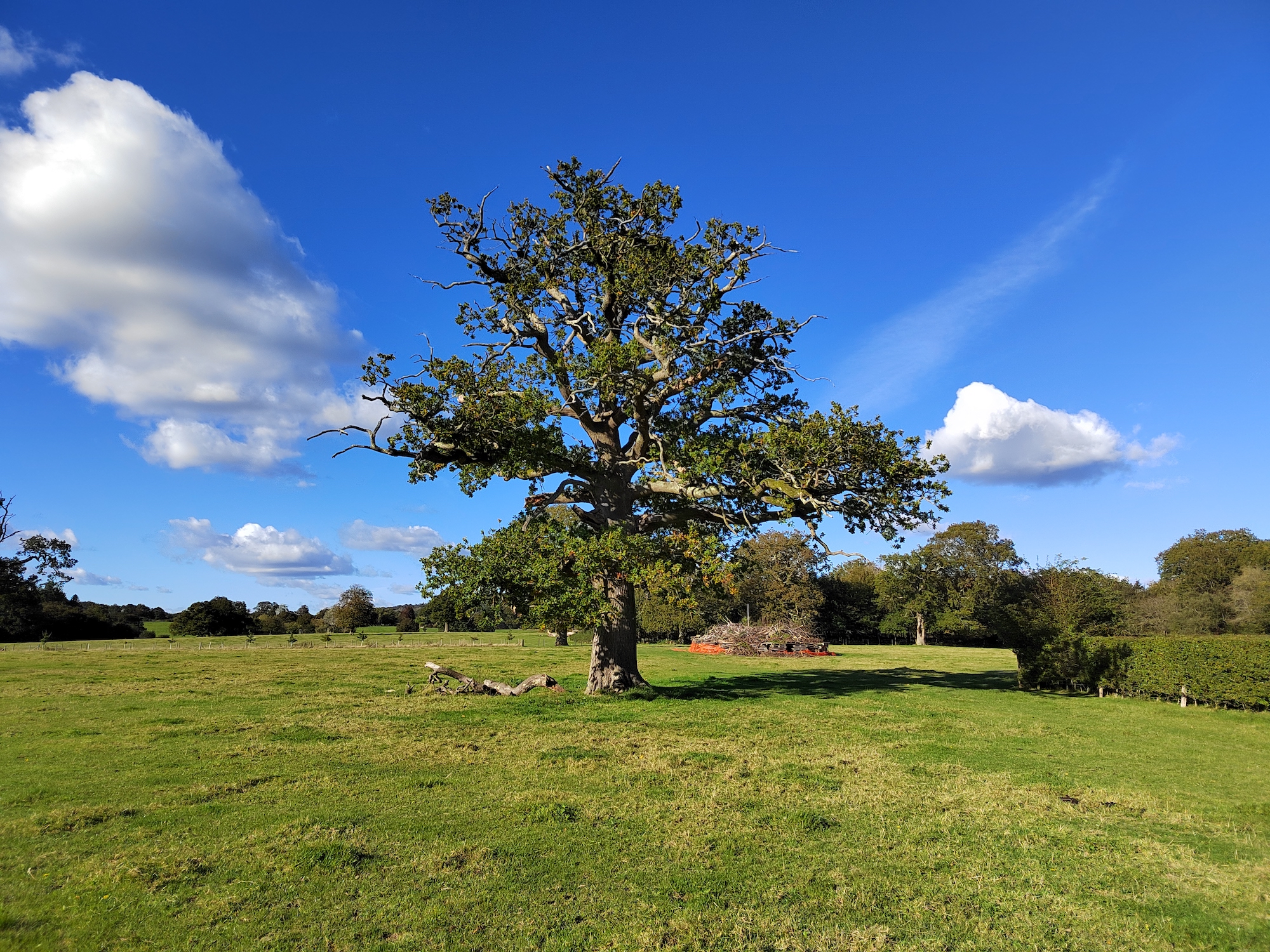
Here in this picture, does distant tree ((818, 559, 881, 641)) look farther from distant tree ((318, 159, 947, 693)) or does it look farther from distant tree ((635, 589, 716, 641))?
distant tree ((318, 159, 947, 693))

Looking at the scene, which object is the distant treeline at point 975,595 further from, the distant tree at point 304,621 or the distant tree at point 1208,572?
the distant tree at point 304,621

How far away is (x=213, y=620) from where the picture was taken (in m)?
71.8

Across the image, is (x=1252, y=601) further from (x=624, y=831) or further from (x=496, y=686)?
(x=624, y=831)

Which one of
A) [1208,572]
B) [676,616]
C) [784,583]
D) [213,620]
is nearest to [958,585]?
[784,583]

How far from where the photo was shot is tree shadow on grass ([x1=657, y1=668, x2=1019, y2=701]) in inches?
897

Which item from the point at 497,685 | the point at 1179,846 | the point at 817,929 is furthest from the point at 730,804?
the point at 497,685

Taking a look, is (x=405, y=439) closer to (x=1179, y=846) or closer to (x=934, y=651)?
(x=1179, y=846)

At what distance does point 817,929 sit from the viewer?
5578 millimetres

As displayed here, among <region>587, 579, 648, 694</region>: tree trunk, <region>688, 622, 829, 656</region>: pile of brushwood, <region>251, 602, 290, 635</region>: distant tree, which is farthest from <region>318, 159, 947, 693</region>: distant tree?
<region>251, 602, 290, 635</region>: distant tree

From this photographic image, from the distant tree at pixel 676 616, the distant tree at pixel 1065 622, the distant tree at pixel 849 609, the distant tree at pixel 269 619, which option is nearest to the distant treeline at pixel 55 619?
the distant tree at pixel 269 619

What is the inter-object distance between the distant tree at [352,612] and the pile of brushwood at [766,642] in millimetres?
56220

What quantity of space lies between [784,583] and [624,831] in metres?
66.1

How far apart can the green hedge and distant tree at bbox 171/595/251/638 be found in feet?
253

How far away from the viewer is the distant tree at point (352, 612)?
89.2m
